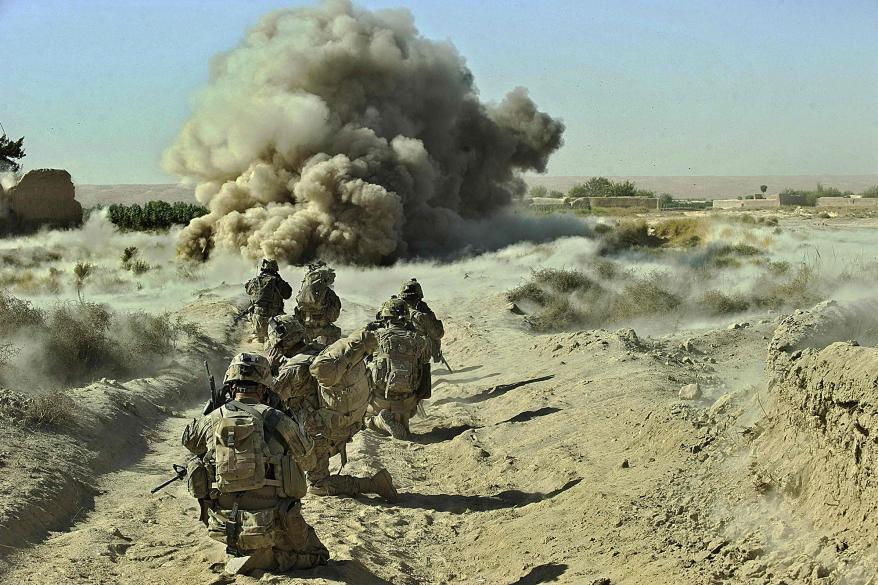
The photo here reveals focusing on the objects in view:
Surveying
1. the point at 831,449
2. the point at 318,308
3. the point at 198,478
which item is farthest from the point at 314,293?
the point at 831,449

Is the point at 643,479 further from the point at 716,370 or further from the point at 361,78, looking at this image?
the point at 361,78

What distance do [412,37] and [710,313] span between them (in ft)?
77.3

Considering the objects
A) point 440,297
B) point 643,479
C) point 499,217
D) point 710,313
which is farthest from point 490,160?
point 643,479

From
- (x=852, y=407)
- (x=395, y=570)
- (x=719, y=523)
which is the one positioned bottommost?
(x=395, y=570)

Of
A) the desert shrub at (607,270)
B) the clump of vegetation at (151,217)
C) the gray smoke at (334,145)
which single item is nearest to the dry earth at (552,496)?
the desert shrub at (607,270)

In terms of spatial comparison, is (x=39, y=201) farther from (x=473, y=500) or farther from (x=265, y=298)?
(x=473, y=500)

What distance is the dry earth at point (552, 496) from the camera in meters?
6.54

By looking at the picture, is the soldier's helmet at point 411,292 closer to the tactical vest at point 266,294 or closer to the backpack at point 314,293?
the backpack at point 314,293

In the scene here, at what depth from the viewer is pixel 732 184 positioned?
143 m

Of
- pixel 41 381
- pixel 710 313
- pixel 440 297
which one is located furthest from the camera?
pixel 440 297

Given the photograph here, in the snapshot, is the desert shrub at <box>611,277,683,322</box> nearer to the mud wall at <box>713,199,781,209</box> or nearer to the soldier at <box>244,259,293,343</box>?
the soldier at <box>244,259,293,343</box>

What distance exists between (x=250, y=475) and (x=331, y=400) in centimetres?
325

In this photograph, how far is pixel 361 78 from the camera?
38.7 metres

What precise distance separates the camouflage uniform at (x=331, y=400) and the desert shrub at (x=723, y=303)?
513 inches
